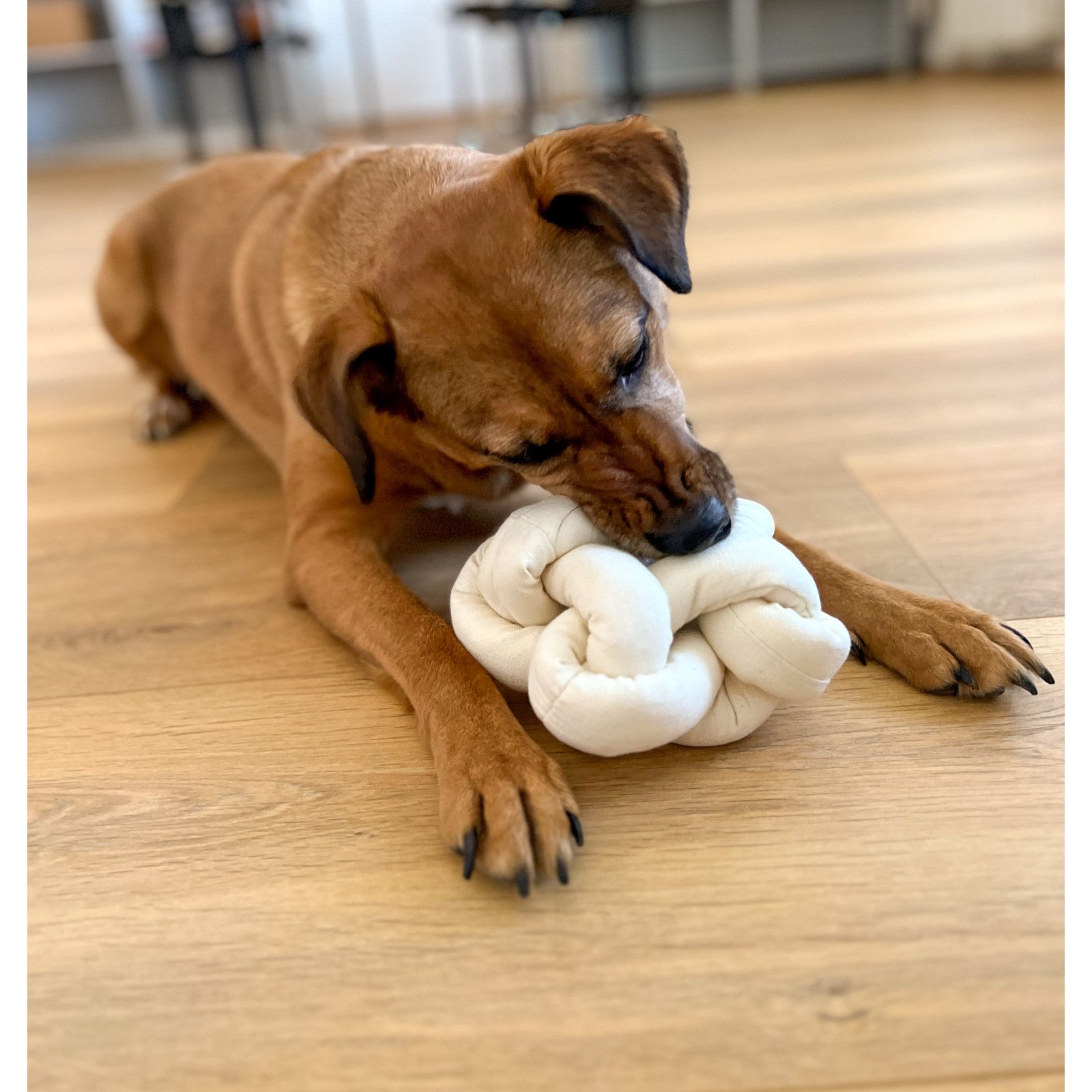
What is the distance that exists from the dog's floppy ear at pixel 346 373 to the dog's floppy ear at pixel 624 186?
0.33 meters

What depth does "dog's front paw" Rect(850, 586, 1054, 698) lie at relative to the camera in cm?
146

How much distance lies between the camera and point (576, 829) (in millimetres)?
1271

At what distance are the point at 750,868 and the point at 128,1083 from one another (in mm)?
739

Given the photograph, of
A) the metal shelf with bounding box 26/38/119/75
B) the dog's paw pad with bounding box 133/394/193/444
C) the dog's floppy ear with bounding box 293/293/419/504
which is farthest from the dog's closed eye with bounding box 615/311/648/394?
the metal shelf with bounding box 26/38/119/75

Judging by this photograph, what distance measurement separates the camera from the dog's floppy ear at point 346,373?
1.55m

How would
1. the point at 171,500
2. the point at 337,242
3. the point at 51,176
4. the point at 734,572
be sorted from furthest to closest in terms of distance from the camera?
the point at 51,176, the point at 171,500, the point at 337,242, the point at 734,572

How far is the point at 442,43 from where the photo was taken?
33.6ft

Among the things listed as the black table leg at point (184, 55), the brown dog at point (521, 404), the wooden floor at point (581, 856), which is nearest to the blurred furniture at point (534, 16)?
the black table leg at point (184, 55)

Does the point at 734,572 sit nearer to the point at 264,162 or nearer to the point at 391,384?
the point at 391,384

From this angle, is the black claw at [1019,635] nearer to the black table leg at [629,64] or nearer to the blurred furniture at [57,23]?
the black table leg at [629,64]

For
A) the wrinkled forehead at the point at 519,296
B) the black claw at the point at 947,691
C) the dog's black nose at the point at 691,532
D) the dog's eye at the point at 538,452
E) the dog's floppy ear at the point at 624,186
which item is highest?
the dog's floppy ear at the point at 624,186

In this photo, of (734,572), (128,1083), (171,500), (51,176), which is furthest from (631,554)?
(51,176)

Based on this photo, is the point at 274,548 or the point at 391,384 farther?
the point at 274,548

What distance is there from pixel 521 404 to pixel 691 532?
316 millimetres
